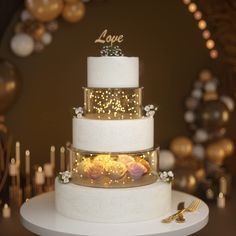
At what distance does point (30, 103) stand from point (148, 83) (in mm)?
1465

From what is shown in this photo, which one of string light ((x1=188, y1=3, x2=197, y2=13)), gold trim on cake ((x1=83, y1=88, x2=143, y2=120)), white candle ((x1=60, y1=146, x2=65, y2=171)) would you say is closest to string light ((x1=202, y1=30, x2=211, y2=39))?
string light ((x1=188, y1=3, x2=197, y2=13))

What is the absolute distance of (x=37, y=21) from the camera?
16.4ft

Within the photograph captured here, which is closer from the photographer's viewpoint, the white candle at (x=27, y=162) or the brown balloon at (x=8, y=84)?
the brown balloon at (x=8, y=84)

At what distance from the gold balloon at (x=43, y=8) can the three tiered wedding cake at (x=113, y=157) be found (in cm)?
108

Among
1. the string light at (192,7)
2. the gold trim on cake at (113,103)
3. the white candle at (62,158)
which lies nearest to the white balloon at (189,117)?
the string light at (192,7)

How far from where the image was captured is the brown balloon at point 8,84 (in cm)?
469

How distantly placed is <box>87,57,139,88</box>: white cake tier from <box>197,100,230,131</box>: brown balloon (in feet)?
6.06

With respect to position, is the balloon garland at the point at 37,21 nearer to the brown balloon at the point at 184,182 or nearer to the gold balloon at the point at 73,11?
the gold balloon at the point at 73,11

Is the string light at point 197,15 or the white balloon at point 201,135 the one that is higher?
the string light at point 197,15

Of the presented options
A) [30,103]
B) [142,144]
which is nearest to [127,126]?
[142,144]

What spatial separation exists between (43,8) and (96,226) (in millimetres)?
2165

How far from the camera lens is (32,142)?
5.46 metres

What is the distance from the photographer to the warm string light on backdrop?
609cm

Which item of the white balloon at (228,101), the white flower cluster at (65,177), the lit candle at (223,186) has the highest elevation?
the white balloon at (228,101)
